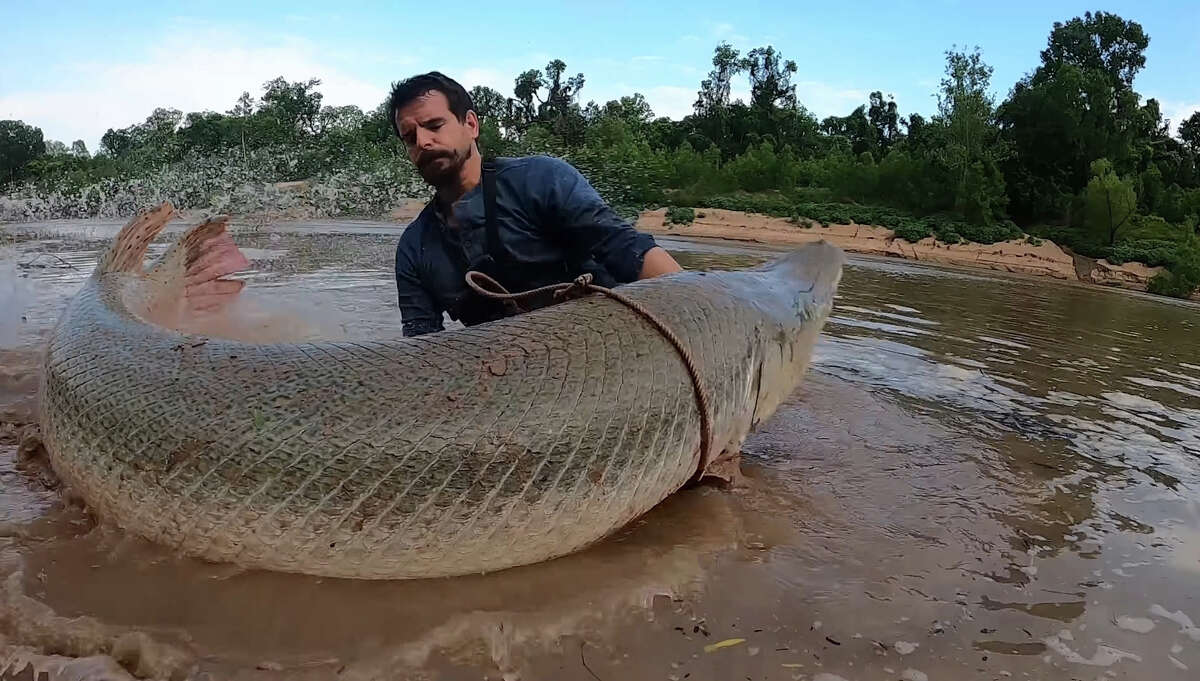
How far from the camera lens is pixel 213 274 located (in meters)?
4.29

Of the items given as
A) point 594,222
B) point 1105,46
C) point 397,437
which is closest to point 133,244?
point 594,222

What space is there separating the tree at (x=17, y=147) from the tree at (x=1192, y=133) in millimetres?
50938

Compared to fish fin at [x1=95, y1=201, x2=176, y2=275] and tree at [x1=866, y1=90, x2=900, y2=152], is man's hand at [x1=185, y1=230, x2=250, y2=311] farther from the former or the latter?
tree at [x1=866, y1=90, x2=900, y2=152]

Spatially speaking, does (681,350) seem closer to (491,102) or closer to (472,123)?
(472,123)

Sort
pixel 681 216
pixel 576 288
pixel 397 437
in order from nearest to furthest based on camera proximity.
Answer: pixel 397 437 → pixel 576 288 → pixel 681 216

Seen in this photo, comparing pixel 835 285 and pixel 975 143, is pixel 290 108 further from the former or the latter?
pixel 835 285

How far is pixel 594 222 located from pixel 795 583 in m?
1.66

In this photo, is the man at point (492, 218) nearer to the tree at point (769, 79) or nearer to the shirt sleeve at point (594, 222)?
the shirt sleeve at point (594, 222)

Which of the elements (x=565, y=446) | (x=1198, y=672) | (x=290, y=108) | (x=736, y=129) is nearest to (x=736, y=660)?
(x=565, y=446)

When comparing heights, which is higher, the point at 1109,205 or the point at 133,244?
the point at 1109,205

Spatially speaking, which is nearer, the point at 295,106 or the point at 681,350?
the point at 681,350

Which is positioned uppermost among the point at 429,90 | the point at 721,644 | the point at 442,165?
the point at 429,90

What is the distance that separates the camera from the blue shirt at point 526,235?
332 cm

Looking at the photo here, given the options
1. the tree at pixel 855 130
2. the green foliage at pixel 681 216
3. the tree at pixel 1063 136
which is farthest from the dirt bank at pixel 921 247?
the tree at pixel 855 130
